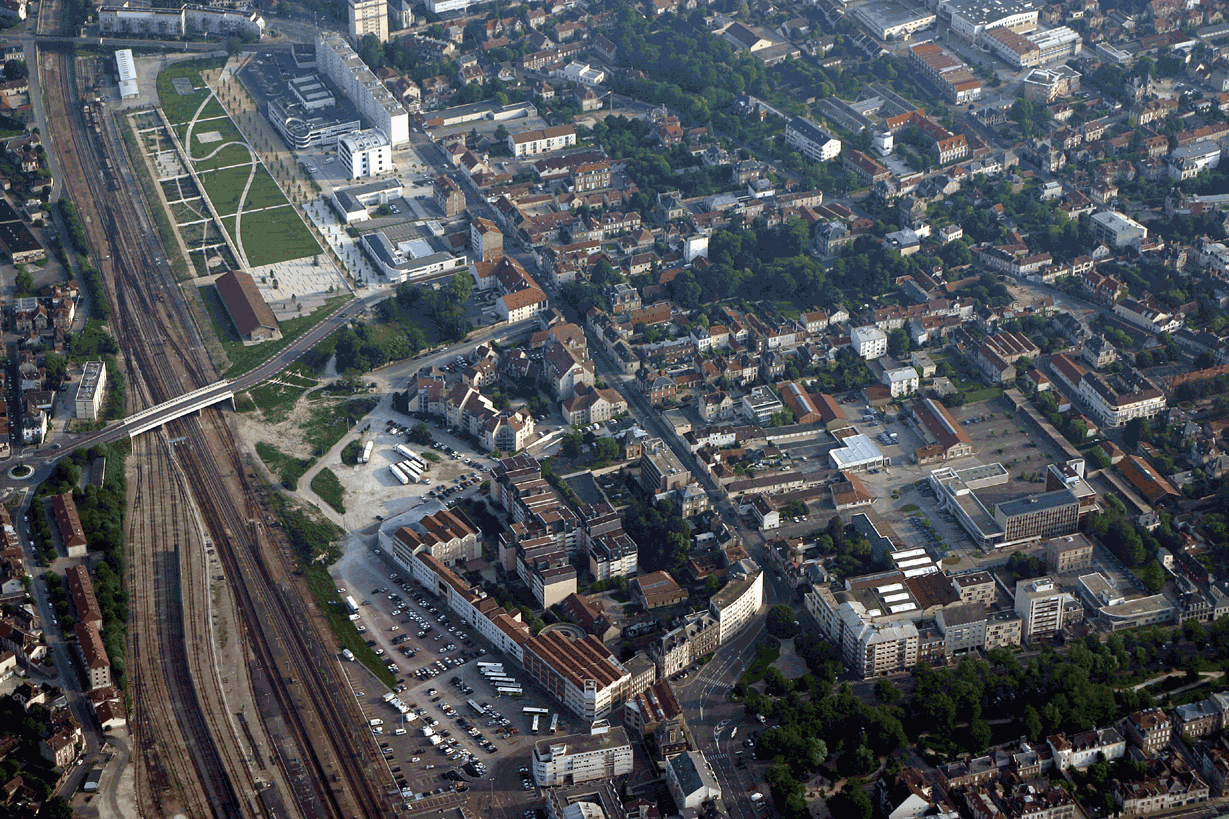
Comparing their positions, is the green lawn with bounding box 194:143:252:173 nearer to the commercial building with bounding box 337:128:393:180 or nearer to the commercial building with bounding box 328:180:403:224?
the commercial building with bounding box 337:128:393:180

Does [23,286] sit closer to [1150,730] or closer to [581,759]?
[581,759]

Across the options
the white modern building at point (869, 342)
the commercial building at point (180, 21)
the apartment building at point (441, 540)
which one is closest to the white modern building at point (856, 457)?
the white modern building at point (869, 342)

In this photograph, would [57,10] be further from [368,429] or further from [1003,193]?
[1003,193]

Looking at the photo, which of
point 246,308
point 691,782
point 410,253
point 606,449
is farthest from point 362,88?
point 691,782

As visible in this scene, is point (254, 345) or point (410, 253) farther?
point (410, 253)

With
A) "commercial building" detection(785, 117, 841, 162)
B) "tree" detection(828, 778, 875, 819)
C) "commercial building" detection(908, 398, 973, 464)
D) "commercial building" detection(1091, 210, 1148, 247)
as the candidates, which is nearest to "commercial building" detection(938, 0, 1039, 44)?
"commercial building" detection(785, 117, 841, 162)

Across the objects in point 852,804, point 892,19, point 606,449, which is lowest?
point 606,449
